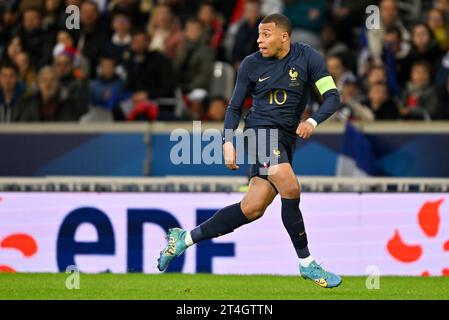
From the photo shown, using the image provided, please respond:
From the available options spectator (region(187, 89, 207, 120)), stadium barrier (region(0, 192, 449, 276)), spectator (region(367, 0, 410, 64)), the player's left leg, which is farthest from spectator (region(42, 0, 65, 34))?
the player's left leg

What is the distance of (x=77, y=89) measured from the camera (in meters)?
15.1

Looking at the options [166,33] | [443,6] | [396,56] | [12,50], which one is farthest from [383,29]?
[12,50]

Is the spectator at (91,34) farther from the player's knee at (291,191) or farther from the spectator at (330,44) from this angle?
the player's knee at (291,191)

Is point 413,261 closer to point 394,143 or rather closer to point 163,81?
point 394,143

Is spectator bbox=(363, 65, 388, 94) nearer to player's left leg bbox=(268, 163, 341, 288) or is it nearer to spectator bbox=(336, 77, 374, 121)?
spectator bbox=(336, 77, 374, 121)

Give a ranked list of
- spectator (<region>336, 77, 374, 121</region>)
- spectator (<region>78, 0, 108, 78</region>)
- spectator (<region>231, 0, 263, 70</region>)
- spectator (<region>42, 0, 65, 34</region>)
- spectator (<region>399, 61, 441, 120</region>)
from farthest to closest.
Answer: spectator (<region>42, 0, 65, 34</region>) < spectator (<region>78, 0, 108, 78</region>) < spectator (<region>231, 0, 263, 70</region>) < spectator (<region>399, 61, 441, 120</region>) < spectator (<region>336, 77, 374, 121</region>)

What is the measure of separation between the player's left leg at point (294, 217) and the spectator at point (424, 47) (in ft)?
19.4

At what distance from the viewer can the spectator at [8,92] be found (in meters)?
15.2

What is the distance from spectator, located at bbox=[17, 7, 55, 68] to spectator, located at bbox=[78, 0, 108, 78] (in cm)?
45

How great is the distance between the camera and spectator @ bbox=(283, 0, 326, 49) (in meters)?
15.6

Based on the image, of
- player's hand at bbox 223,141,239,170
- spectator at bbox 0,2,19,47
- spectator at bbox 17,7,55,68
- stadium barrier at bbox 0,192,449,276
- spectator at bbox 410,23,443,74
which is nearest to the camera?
player's hand at bbox 223,141,239,170

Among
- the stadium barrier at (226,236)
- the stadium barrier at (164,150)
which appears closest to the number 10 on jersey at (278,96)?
the stadium barrier at (226,236)

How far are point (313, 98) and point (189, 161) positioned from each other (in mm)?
1741

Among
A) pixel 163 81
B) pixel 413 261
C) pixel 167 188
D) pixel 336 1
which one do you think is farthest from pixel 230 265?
pixel 336 1
